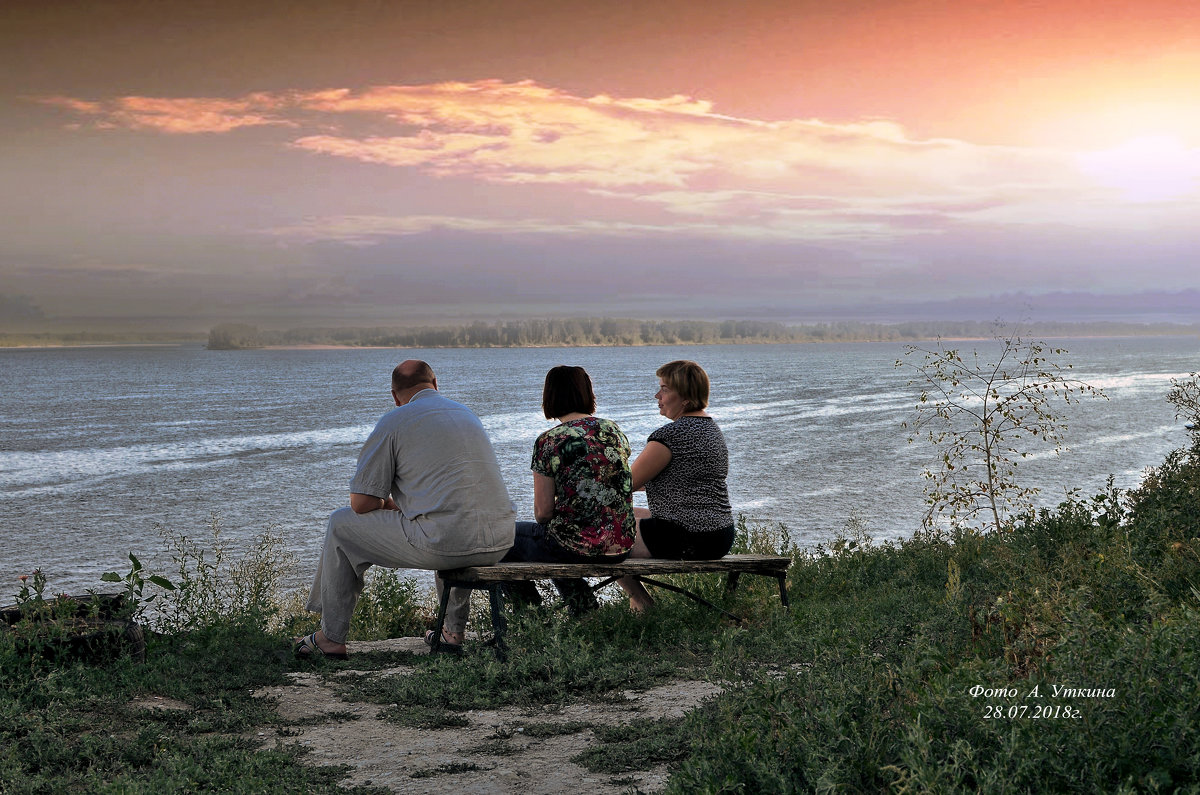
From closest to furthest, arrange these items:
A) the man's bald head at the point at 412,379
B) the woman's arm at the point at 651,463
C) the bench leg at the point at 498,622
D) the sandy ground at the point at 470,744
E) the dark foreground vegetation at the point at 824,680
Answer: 1. the dark foreground vegetation at the point at 824,680
2. the sandy ground at the point at 470,744
3. the bench leg at the point at 498,622
4. the man's bald head at the point at 412,379
5. the woman's arm at the point at 651,463

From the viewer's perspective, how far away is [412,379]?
6672mm

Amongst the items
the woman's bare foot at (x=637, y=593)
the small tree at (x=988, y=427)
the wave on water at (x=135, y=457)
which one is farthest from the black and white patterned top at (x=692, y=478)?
the wave on water at (x=135, y=457)

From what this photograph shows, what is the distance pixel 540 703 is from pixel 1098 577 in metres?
3.35

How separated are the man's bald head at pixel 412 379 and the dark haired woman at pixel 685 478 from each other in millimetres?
1638

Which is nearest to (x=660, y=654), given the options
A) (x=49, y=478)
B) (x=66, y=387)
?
(x=49, y=478)

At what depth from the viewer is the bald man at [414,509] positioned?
635 cm

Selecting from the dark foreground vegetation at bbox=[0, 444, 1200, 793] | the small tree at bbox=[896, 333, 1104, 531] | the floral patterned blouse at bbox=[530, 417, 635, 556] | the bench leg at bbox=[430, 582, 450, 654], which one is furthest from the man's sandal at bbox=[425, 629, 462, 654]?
the small tree at bbox=[896, 333, 1104, 531]

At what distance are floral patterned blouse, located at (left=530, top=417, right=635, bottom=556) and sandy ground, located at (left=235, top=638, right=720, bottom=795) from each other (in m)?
1.36

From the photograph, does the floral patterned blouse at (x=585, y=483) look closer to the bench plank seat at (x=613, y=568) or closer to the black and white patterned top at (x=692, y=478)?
the bench plank seat at (x=613, y=568)

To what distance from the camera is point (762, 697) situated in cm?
385

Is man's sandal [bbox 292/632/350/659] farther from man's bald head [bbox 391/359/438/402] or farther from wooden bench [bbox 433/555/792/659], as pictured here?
man's bald head [bbox 391/359/438/402]

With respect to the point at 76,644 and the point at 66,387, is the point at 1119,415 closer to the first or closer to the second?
the point at 76,644

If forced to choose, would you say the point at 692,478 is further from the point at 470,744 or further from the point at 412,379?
the point at 470,744

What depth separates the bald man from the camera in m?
6.35
